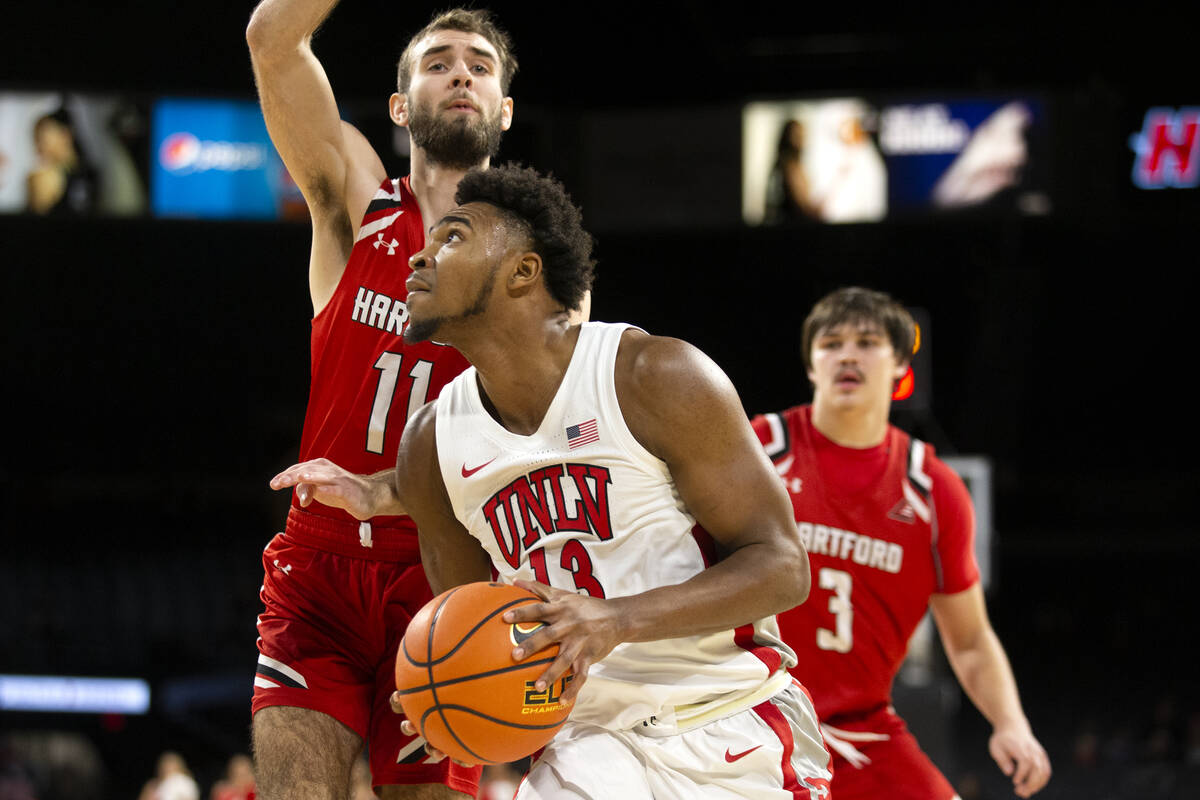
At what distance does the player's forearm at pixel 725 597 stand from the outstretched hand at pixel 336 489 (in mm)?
730

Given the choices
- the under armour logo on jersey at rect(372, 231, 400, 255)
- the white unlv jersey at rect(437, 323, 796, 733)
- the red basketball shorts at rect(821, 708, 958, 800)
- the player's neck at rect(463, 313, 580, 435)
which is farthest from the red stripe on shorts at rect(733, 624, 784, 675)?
the under armour logo on jersey at rect(372, 231, 400, 255)

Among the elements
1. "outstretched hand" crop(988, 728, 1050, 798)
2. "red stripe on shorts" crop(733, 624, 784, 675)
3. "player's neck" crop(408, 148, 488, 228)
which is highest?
"player's neck" crop(408, 148, 488, 228)

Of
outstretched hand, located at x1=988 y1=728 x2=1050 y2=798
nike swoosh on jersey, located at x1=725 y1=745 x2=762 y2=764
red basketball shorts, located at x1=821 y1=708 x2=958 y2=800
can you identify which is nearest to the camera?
nike swoosh on jersey, located at x1=725 y1=745 x2=762 y2=764

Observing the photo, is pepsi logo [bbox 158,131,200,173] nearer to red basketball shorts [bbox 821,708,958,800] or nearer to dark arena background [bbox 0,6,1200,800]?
dark arena background [bbox 0,6,1200,800]

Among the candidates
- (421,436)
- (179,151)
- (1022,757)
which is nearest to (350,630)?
(421,436)

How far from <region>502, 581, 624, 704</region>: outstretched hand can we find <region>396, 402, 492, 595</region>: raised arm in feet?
1.92

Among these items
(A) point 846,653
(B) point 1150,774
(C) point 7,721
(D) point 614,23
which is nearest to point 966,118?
(D) point 614,23

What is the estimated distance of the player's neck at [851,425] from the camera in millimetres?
4320

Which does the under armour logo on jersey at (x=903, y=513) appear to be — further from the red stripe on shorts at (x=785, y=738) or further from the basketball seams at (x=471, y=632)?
the basketball seams at (x=471, y=632)

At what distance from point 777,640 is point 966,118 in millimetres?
10960

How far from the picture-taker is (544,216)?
9.21ft

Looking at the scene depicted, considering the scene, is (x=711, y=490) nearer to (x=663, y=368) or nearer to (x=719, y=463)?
(x=719, y=463)

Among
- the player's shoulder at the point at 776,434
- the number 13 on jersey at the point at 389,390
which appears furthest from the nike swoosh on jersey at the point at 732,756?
the player's shoulder at the point at 776,434

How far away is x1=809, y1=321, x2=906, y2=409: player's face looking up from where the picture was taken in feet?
14.0
